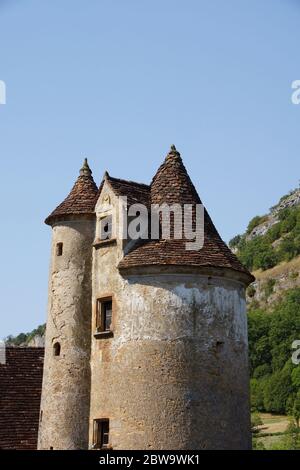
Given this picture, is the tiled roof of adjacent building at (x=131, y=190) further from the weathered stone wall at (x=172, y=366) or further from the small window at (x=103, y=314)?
the small window at (x=103, y=314)

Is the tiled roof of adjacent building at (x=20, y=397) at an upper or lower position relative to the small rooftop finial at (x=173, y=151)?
lower

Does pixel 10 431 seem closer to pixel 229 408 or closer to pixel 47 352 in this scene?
pixel 47 352

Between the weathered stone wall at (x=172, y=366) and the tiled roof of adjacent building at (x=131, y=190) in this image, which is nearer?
the weathered stone wall at (x=172, y=366)

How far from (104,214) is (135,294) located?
3690mm

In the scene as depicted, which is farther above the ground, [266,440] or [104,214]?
[104,214]

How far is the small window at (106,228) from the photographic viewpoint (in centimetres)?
2813

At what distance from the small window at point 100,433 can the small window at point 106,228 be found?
6.62m

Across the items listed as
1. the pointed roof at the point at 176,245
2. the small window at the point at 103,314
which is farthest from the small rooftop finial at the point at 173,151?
the small window at the point at 103,314

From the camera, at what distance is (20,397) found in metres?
32.1

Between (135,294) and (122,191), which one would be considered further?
(122,191)

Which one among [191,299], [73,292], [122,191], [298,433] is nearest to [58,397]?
[73,292]

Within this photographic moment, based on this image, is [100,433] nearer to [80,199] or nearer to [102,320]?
[102,320]

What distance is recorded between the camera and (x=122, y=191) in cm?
2819

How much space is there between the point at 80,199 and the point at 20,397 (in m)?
9.03
